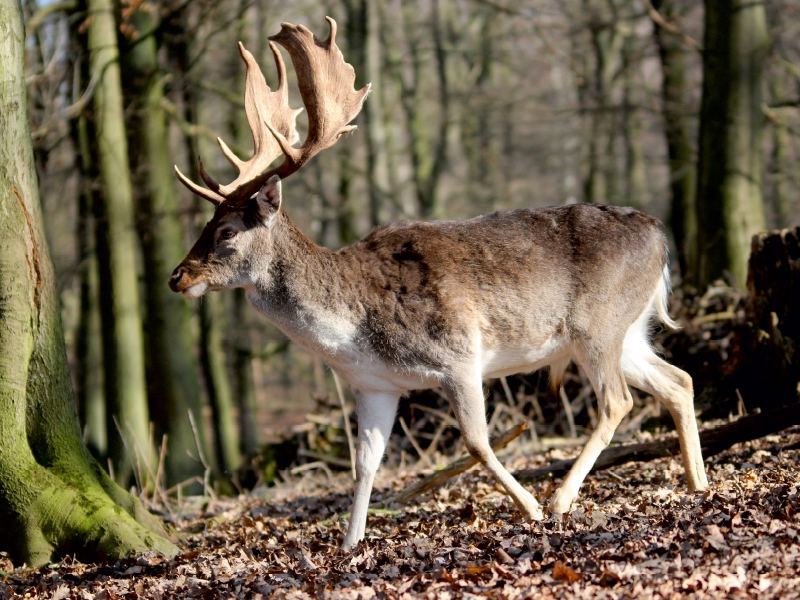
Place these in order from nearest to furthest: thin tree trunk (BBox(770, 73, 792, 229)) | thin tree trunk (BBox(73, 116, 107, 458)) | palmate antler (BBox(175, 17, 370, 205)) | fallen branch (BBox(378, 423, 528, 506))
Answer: palmate antler (BBox(175, 17, 370, 205)), fallen branch (BBox(378, 423, 528, 506)), thin tree trunk (BBox(73, 116, 107, 458)), thin tree trunk (BBox(770, 73, 792, 229))

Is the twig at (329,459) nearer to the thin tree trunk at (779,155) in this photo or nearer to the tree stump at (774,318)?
the tree stump at (774,318)

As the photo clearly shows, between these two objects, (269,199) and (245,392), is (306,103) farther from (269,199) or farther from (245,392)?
(245,392)

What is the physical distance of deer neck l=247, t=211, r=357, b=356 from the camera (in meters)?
5.54

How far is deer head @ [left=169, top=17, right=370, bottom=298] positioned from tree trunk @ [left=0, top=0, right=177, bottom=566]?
0.96m

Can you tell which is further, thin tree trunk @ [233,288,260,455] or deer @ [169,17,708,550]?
thin tree trunk @ [233,288,260,455]

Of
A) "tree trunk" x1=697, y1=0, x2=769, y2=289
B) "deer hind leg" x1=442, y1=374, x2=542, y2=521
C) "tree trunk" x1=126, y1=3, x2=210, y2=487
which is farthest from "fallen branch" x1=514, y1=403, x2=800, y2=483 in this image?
"tree trunk" x1=126, y1=3, x2=210, y2=487

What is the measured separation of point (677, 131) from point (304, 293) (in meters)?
10.1

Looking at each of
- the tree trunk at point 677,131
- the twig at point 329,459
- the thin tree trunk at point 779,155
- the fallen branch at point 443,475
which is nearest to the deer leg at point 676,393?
the fallen branch at point 443,475

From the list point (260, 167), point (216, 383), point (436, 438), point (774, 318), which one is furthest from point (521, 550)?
point (216, 383)

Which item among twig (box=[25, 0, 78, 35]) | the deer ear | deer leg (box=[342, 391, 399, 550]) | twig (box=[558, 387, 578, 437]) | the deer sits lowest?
twig (box=[558, 387, 578, 437])

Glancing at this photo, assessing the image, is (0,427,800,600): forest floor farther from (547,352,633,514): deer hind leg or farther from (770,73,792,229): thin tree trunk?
(770,73,792,229): thin tree trunk

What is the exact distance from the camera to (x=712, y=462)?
21.1 ft

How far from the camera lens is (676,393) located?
236 inches

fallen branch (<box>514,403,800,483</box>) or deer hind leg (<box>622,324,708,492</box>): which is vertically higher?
deer hind leg (<box>622,324,708,492</box>)
